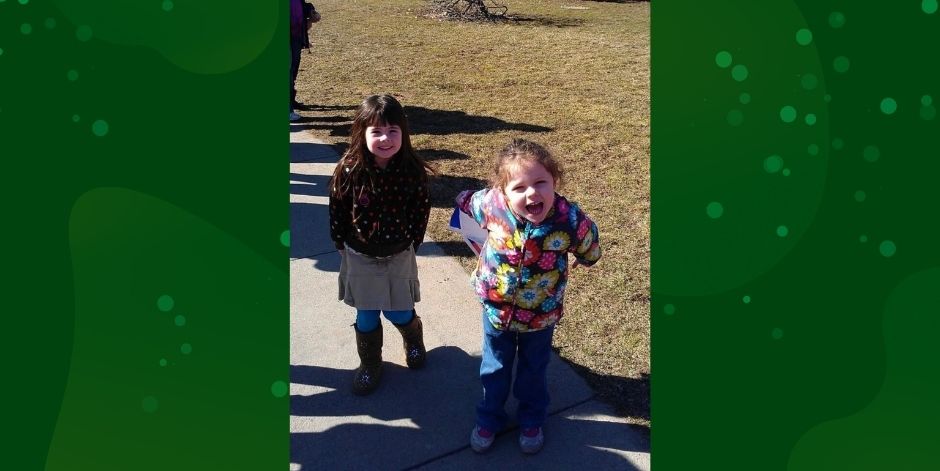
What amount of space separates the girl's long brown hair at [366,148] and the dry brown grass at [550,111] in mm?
1252

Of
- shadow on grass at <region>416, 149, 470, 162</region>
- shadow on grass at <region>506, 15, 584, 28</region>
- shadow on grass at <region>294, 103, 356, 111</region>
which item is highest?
shadow on grass at <region>506, 15, 584, 28</region>

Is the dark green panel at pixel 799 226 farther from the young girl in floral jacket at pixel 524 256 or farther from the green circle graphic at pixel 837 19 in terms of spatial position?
the young girl in floral jacket at pixel 524 256

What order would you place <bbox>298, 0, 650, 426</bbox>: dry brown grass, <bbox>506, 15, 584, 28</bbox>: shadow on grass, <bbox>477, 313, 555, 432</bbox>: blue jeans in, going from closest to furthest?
<bbox>477, 313, 555, 432</bbox>: blue jeans, <bbox>298, 0, 650, 426</bbox>: dry brown grass, <bbox>506, 15, 584, 28</bbox>: shadow on grass

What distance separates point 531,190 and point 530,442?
102cm

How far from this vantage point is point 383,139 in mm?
3043

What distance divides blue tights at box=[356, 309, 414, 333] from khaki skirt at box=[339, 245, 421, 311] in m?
0.09

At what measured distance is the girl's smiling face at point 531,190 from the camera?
273 centimetres

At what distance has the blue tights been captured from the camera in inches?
136

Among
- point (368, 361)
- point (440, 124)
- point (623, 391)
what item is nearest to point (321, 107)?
point (440, 124)

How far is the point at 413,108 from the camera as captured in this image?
28.6ft

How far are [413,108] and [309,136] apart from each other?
1.55m

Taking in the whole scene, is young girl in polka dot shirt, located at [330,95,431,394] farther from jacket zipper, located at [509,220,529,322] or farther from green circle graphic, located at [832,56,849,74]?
green circle graphic, located at [832,56,849,74]

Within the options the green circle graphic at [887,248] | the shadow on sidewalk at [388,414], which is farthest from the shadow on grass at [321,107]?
the green circle graphic at [887,248]

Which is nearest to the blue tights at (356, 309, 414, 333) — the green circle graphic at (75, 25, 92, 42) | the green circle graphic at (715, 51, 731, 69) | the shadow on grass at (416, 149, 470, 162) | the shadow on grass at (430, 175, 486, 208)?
the green circle graphic at (75, 25, 92, 42)
